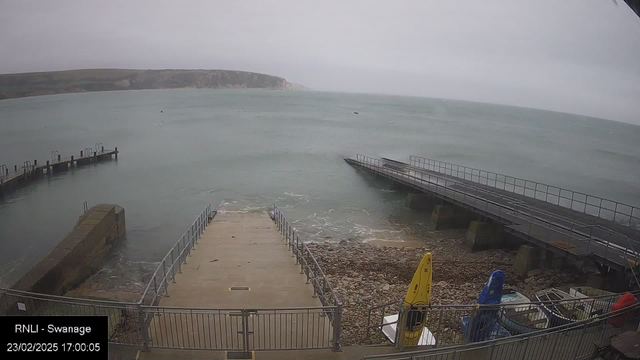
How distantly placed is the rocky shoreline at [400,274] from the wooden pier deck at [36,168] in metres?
27.2

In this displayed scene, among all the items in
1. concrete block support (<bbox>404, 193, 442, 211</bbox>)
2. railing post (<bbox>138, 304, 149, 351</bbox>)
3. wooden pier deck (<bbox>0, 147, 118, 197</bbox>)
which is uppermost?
railing post (<bbox>138, 304, 149, 351</bbox>)

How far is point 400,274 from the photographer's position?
51.5 ft

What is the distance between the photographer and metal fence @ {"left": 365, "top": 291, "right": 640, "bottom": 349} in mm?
6832

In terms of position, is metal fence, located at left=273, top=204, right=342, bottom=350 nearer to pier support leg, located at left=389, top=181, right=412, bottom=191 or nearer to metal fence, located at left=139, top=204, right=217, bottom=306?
metal fence, located at left=139, top=204, right=217, bottom=306

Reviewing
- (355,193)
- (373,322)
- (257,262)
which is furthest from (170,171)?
(373,322)

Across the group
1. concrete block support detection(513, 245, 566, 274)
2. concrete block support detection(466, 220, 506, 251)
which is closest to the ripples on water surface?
concrete block support detection(466, 220, 506, 251)

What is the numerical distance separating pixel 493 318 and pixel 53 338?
709 centimetres

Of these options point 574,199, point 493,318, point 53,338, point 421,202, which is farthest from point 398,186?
point 53,338

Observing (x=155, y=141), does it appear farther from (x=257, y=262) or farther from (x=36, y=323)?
(x=36, y=323)

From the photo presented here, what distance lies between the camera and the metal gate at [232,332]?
6637mm

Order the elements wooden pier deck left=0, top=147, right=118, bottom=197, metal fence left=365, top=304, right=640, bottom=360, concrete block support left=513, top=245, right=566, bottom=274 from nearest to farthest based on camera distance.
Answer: metal fence left=365, top=304, right=640, bottom=360
concrete block support left=513, top=245, right=566, bottom=274
wooden pier deck left=0, top=147, right=118, bottom=197

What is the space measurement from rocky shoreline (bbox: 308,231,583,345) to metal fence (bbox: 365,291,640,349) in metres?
1.66

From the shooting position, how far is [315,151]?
58594mm

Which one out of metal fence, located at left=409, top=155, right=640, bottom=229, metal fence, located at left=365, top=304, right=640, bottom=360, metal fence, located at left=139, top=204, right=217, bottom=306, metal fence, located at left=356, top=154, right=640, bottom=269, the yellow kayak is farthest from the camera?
metal fence, located at left=409, top=155, right=640, bottom=229
